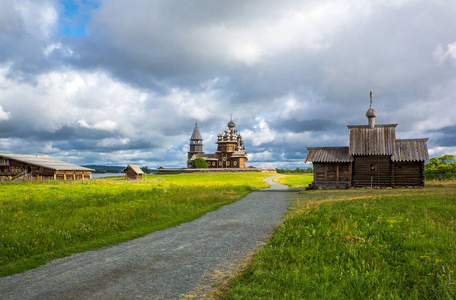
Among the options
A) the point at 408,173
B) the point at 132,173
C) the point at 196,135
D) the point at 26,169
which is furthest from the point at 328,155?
the point at 196,135

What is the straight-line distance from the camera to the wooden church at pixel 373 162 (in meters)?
34.4

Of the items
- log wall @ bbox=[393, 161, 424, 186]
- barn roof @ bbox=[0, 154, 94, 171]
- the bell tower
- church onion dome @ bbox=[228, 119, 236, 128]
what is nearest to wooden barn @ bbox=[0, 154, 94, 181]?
barn roof @ bbox=[0, 154, 94, 171]

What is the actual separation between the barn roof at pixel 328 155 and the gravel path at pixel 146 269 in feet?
84.9

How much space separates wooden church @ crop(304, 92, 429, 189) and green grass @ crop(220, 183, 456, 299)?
25.5m

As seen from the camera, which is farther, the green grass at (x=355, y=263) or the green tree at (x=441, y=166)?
the green tree at (x=441, y=166)

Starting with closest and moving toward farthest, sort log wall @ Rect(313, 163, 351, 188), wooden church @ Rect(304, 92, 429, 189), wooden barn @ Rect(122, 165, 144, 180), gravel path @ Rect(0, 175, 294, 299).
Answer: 1. gravel path @ Rect(0, 175, 294, 299)
2. wooden church @ Rect(304, 92, 429, 189)
3. log wall @ Rect(313, 163, 351, 188)
4. wooden barn @ Rect(122, 165, 144, 180)

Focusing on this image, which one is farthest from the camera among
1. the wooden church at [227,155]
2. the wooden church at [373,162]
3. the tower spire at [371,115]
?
the wooden church at [227,155]

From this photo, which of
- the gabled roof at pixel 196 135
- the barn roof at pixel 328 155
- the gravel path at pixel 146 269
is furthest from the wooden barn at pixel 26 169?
the gabled roof at pixel 196 135

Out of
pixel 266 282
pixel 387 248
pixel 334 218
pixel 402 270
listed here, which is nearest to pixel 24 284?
pixel 266 282

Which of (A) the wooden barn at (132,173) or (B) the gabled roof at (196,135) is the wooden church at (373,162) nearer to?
(A) the wooden barn at (132,173)

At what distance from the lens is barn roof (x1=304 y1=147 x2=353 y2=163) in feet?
115

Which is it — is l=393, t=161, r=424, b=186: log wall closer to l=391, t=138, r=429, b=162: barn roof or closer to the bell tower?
l=391, t=138, r=429, b=162: barn roof

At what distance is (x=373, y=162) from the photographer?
35.2m

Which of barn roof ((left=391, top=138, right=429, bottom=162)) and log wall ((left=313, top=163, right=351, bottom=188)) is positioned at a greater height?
barn roof ((left=391, top=138, right=429, bottom=162))
